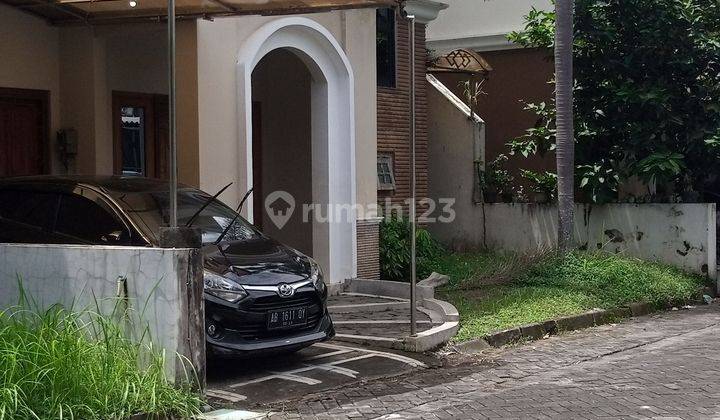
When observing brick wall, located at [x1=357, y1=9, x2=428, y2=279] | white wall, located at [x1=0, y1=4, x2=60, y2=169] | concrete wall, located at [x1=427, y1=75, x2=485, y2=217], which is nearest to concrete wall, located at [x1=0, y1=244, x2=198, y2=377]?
white wall, located at [x1=0, y1=4, x2=60, y2=169]

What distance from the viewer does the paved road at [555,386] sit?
7.73 m

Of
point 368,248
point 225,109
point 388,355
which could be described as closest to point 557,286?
point 368,248

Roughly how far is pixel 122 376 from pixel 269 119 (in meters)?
8.91

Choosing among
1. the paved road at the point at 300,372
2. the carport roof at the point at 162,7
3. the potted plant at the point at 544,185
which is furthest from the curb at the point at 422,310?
the potted plant at the point at 544,185

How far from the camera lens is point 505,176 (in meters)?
18.7

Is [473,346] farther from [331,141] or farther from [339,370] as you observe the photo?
[331,141]

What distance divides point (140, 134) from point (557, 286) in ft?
20.5

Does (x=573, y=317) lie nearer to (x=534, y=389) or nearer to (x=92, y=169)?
(x=534, y=389)

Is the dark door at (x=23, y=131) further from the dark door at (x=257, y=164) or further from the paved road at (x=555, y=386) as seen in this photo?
the paved road at (x=555, y=386)

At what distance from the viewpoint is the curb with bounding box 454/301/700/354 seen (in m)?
10.7

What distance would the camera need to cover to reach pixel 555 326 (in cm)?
1191

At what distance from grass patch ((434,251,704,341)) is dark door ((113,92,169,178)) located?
4455 mm

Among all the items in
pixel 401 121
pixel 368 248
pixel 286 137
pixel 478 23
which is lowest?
pixel 368 248

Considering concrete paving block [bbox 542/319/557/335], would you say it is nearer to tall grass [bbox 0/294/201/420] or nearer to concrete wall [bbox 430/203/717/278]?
concrete wall [bbox 430/203/717/278]
